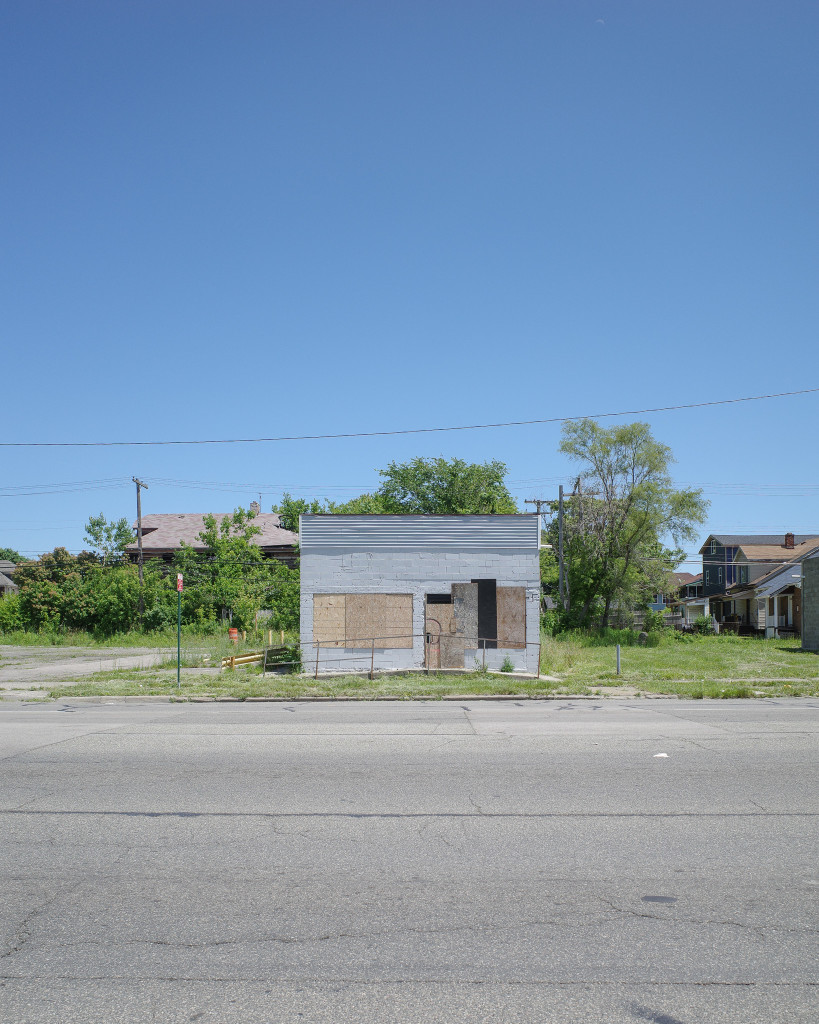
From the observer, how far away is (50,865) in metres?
6.04

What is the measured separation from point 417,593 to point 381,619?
134 cm

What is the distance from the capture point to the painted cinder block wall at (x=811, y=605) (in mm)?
37562

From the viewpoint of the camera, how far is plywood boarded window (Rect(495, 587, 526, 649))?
2408cm

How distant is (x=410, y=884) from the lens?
5609 mm

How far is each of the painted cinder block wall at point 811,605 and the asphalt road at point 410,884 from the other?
99.6 feet

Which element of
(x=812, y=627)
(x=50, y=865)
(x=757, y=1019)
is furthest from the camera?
(x=812, y=627)

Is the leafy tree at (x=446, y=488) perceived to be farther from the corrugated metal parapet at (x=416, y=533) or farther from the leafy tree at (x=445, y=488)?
the corrugated metal parapet at (x=416, y=533)

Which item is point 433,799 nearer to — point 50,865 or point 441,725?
point 50,865

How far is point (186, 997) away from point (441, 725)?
936cm

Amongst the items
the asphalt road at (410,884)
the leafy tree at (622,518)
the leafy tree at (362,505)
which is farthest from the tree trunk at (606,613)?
the asphalt road at (410,884)

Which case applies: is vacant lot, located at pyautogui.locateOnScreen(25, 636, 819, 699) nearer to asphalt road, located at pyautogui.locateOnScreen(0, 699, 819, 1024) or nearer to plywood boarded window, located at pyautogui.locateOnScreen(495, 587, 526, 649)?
plywood boarded window, located at pyautogui.locateOnScreen(495, 587, 526, 649)

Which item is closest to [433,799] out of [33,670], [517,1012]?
[517,1012]

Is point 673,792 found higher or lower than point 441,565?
lower

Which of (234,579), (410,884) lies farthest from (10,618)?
(410,884)
